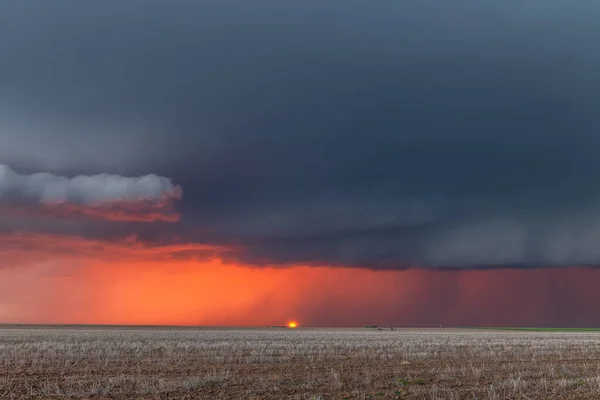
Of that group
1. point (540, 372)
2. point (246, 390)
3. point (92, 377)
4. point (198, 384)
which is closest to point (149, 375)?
point (92, 377)

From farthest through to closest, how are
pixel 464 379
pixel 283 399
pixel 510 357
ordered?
pixel 510 357
pixel 464 379
pixel 283 399

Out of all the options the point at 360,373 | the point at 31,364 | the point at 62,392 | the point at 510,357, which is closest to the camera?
the point at 62,392

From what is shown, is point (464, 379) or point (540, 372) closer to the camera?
point (464, 379)

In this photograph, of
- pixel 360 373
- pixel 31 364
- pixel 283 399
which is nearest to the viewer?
pixel 283 399

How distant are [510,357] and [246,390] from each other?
80.3 ft

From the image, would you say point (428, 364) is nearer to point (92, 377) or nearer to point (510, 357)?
point (510, 357)

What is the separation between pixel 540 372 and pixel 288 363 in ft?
45.9

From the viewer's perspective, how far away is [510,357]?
129 ft

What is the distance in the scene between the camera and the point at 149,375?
2670 centimetres

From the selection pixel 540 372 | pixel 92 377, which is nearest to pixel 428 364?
pixel 540 372

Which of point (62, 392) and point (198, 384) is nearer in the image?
point (62, 392)

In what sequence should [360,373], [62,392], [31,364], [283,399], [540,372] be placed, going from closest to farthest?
[283,399]
[62,392]
[360,373]
[540,372]
[31,364]

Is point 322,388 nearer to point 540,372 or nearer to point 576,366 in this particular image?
point 540,372

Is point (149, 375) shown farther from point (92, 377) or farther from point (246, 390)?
point (246, 390)
